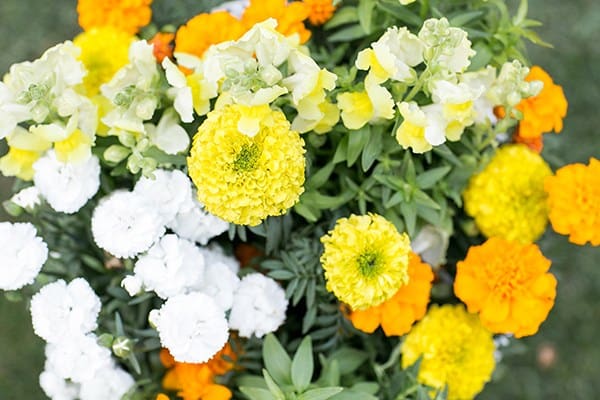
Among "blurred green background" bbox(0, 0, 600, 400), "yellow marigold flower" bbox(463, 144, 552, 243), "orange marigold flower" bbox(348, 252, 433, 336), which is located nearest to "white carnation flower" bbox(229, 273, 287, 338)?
"orange marigold flower" bbox(348, 252, 433, 336)

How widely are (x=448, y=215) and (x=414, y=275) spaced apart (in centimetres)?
16

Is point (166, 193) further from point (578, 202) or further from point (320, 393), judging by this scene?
point (578, 202)

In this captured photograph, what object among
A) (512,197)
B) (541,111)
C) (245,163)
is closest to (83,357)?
(245,163)

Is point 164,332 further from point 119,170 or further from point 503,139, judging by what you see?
point 503,139

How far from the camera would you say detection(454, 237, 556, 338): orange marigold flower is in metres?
→ 1.25

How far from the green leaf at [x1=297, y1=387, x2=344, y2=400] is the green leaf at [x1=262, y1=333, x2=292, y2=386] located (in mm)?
72

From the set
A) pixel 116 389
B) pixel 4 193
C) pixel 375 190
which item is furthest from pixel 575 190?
pixel 4 193

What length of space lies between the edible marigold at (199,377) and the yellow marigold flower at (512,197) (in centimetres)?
51

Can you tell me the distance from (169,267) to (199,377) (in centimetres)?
21

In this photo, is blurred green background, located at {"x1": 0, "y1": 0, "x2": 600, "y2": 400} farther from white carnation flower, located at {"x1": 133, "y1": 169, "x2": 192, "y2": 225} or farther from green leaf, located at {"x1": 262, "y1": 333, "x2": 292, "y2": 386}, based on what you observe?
white carnation flower, located at {"x1": 133, "y1": 169, "x2": 192, "y2": 225}

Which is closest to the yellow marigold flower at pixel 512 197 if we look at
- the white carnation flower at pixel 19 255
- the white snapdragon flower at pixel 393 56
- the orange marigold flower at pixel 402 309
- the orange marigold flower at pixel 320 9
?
the orange marigold flower at pixel 402 309

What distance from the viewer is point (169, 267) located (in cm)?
116

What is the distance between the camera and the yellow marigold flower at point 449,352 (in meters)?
1.33

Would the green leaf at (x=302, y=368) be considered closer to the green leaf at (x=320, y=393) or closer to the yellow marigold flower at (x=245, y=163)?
the green leaf at (x=320, y=393)
